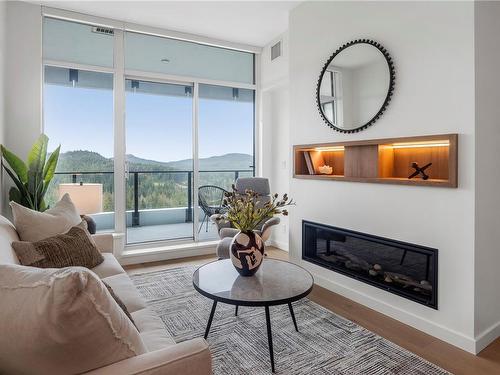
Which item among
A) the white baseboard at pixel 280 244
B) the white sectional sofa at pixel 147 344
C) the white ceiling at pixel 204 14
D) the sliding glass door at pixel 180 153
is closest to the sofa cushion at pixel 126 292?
the white sectional sofa at pixel 147 344

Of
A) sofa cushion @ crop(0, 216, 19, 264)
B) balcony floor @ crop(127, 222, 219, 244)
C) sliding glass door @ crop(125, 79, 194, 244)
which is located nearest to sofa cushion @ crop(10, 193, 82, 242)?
sofa cushion @ crop(0, 216, 19, 264)

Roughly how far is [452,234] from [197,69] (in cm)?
380

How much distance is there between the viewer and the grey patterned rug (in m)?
2.07

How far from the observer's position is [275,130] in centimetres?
523

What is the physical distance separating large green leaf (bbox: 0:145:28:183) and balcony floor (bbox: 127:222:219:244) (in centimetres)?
149

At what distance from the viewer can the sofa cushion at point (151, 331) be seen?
147cm

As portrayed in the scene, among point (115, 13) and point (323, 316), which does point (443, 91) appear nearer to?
point (323, 316)

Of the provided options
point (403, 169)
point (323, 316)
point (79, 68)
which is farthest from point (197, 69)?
point (323, 316)

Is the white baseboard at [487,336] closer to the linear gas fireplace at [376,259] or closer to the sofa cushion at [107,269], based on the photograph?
the linear gas fireplace at [376,259]

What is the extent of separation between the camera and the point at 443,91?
2.37 metres

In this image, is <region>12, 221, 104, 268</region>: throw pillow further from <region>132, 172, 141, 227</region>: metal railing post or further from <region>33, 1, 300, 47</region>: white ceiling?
<region>33, 1, 300, 47</region>: white ceiling

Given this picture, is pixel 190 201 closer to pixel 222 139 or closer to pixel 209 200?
pixel 209 200

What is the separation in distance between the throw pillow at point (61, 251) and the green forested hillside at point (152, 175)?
1.77 metres

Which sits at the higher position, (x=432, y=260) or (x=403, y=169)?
(x=403, y=169)
